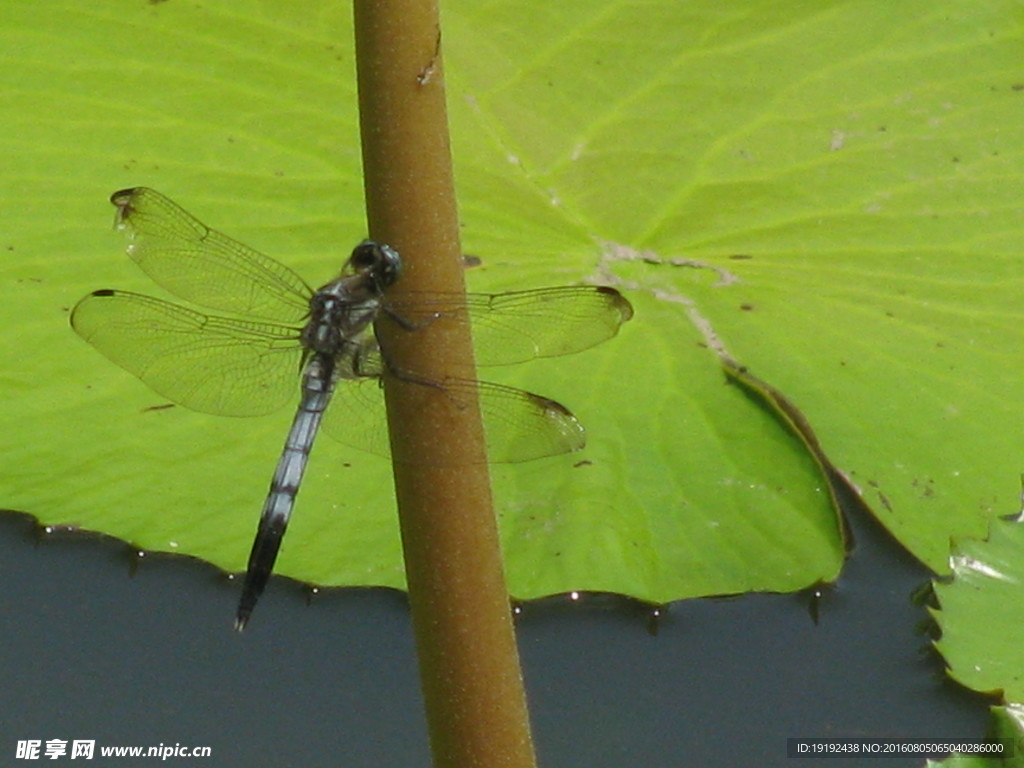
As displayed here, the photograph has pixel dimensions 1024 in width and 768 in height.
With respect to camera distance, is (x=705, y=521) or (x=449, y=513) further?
(x=705, y=521)

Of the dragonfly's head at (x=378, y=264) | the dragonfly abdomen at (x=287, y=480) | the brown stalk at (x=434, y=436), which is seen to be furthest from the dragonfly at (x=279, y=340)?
the brown stalk at (x=434, y=436)

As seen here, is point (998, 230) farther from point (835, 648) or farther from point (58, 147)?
point (58, 147)

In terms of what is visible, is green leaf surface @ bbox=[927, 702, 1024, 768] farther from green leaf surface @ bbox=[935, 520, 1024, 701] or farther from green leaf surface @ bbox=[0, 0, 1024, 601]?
green leaf surface @ bbox=[0, 0, 1024, 601]

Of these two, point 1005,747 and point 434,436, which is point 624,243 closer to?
point 1005,747

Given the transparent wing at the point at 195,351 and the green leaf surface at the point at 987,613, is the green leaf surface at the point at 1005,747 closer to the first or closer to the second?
the green leaf surface at the point at 987,613

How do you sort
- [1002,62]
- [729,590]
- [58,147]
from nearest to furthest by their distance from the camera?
[729,590]
[58,147]
[1002,62]

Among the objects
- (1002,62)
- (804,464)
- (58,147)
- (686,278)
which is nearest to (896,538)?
(804,464)
